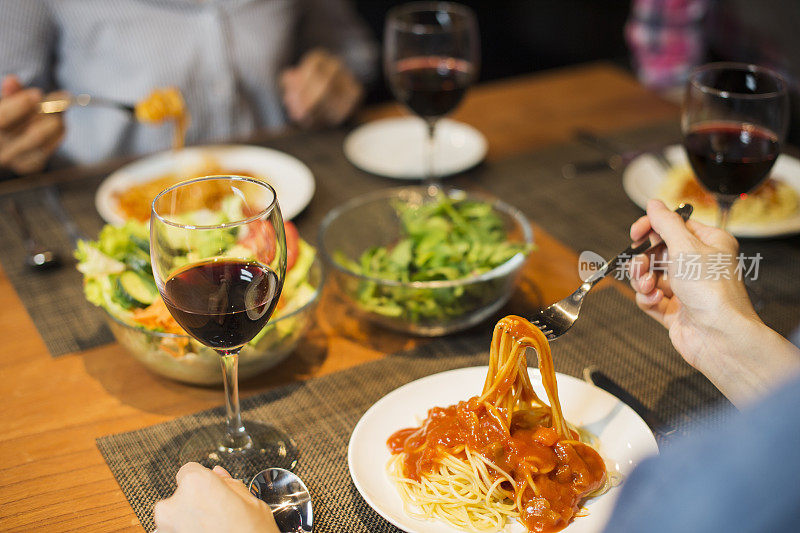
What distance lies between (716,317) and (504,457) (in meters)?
0.36

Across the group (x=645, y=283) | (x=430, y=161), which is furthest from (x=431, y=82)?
(x=645, y=283)

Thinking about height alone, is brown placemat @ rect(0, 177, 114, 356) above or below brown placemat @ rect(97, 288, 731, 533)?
below

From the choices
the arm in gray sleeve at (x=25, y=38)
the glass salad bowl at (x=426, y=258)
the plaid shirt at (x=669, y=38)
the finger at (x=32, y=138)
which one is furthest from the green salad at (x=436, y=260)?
the plaid shirt at (x=669, y=38)

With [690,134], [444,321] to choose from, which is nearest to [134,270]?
[444,321]

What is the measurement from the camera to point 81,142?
93.8 inches

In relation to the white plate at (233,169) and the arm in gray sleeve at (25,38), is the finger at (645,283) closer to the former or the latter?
the white plate at (233,169)

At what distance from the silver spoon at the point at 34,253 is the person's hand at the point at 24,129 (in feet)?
0.86

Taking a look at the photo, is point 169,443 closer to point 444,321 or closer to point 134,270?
point 134,270

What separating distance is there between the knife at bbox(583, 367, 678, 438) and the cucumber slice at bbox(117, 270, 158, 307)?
0.73 m

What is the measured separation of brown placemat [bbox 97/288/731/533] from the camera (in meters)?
1.01

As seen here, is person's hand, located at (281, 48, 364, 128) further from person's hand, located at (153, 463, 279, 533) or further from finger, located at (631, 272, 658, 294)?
person's hand, located at (153, 463, 279, 533)

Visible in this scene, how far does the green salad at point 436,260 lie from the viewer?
1.28 metres

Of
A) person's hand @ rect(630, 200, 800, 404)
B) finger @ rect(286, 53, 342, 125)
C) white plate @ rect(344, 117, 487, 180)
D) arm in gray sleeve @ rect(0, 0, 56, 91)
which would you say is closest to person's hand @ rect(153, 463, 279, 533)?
person's hand @ rect(630, 200, 800, 404)

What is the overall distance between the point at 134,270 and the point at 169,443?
317mm
